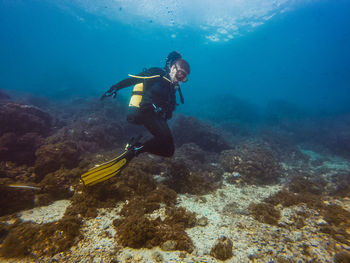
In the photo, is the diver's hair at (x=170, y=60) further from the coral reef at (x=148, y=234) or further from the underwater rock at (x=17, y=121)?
the underwater rock at (x=17, y=121)

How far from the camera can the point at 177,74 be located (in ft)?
15.0

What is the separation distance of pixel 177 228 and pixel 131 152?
202 cm

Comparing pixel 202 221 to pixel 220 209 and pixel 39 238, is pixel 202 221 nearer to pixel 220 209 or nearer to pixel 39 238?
pixel 220 209

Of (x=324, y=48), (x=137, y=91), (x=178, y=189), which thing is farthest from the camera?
(x=324, y=48)

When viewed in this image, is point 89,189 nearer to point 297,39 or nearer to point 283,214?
point 283,214

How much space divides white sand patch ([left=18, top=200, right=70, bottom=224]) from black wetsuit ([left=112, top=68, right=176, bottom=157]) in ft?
7.03

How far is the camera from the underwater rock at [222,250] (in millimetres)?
2365

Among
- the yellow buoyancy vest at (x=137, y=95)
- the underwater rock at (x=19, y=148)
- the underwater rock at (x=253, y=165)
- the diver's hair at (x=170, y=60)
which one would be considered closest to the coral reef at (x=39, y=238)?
the yellow buoyancy vest at (x=137, y=95)

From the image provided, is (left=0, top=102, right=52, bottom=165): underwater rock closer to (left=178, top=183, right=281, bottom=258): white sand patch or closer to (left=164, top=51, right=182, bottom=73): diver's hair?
(left=164, top=51, right=182, bottom=73): diver's hair

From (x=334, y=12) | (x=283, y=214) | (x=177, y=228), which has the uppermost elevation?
(x=334, y=12)

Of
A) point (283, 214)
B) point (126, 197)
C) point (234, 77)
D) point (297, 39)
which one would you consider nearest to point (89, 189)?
point (126, 197)

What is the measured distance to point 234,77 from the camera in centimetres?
12450

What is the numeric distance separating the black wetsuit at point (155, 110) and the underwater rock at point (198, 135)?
258 inches

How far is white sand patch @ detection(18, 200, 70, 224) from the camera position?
9.64 feet
